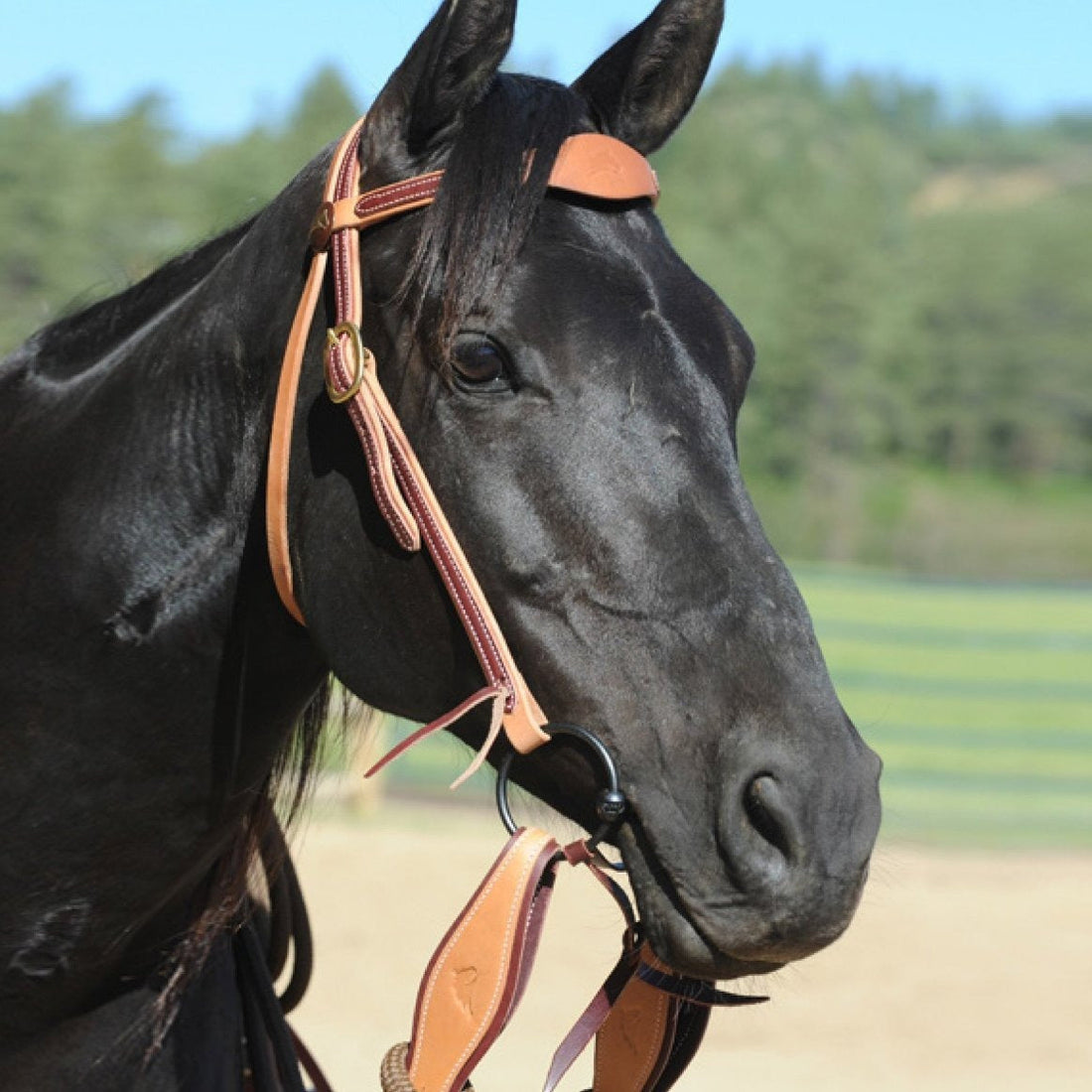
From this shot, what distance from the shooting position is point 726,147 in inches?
1505

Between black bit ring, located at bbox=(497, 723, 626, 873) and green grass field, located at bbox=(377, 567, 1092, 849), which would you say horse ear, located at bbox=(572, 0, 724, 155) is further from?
green grass field, located at bbox=(377, 567, 1092, 849)

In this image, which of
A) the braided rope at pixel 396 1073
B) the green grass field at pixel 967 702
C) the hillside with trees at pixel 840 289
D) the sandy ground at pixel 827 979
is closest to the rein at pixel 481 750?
the braided rope at pixel 396 1073

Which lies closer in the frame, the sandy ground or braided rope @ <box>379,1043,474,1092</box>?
braided rope @ <box>379,1043,474,1092</box>

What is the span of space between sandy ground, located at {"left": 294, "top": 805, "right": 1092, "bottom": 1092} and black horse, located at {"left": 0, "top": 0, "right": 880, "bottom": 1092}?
253 cm

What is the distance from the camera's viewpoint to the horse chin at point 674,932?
155 cm

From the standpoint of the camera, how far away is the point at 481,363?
1.70 metres

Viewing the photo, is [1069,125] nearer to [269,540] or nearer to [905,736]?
[905,736]

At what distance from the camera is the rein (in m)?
1.66

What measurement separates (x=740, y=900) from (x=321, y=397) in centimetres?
76

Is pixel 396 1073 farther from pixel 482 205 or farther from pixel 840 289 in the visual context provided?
pixel 840 289

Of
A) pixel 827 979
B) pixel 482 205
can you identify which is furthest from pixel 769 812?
pixel 827 979

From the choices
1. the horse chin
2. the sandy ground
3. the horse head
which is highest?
the horse head

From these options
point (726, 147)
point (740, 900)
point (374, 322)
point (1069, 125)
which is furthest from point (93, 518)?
point (1069, 125)

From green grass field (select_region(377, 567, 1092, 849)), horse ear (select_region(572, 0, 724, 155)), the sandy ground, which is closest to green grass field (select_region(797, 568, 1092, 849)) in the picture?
green grass field (select_region(377, 567, 1092, 849))
